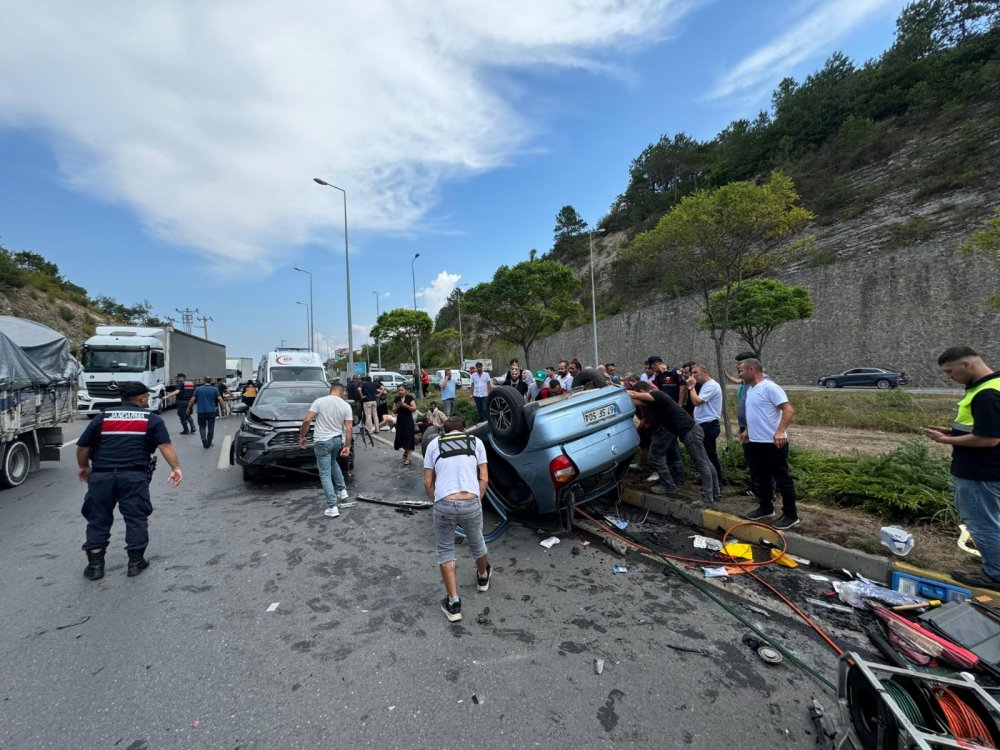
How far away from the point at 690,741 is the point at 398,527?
363 cm

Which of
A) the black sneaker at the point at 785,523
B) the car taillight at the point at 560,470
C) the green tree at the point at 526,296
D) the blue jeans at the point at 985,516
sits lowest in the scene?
the black sneaker at the point at 785,523

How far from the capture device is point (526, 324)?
2739 cm

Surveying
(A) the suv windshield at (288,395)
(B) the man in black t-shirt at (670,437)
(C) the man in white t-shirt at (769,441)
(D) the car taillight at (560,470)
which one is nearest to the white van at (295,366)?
(A) the suv windshield at (288,395)

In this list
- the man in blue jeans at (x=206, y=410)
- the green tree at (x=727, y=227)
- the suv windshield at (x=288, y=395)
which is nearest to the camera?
the suv windshield at (x=288, y=395)

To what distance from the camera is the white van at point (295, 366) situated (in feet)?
49.4

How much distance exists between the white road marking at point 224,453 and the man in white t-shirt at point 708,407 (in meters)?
8.20

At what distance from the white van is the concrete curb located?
12.4 meters

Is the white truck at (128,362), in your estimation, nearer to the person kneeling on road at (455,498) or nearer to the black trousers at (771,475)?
the person kneeling on road at (455,498)

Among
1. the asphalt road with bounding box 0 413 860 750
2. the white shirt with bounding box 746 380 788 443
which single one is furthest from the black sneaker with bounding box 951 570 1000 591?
the white shirt with bounding box 746 380 788 443

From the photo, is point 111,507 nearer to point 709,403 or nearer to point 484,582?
point 484,582

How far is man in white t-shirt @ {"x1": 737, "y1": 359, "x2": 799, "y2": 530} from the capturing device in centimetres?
430

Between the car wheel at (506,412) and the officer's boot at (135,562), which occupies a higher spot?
the car wheel at (506,412)

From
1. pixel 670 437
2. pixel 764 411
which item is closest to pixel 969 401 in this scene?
pixel 764 411

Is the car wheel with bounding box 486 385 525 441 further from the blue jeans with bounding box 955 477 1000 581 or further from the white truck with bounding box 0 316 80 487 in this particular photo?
the white truck with bounding box 0 316 80 487
